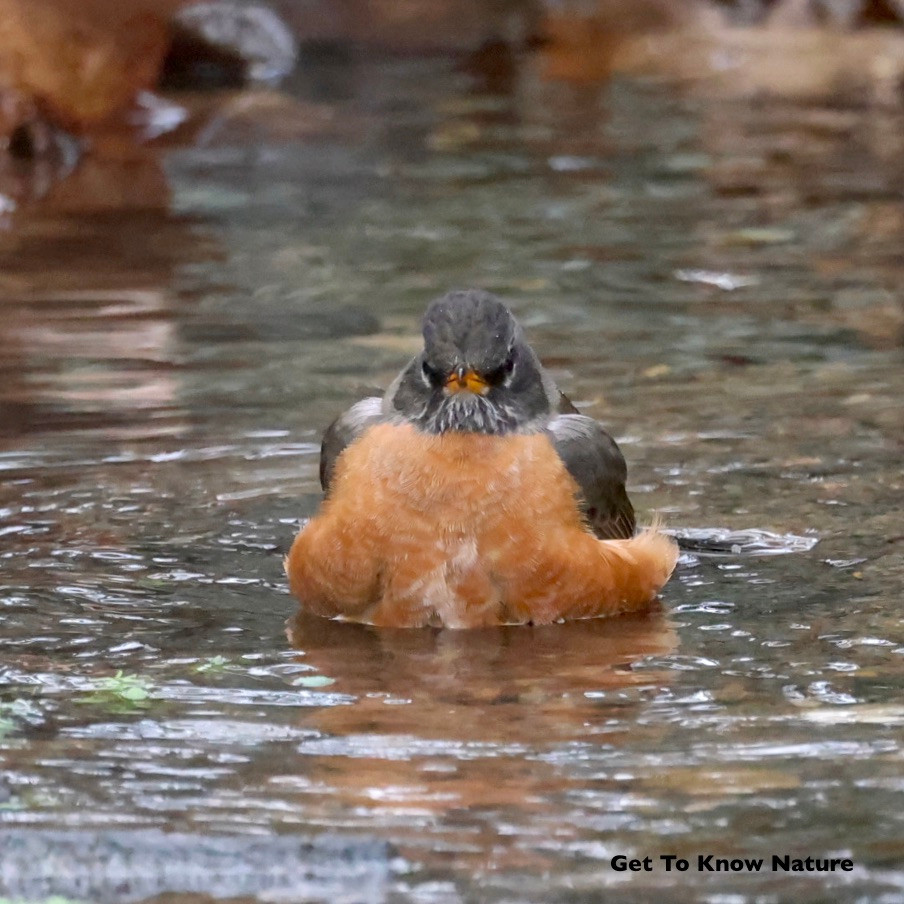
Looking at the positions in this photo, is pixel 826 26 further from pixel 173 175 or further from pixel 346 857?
pixel 346 857

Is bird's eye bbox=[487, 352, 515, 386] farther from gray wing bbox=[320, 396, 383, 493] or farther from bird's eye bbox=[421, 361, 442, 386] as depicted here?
gray wing bbox=[320, 396, 383, 493]

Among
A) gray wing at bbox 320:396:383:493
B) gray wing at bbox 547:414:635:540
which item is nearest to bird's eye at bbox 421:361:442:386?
gray wing at bbox 320:396:383:493

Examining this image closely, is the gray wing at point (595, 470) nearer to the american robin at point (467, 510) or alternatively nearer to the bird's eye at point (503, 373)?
the american robin at point (467, 510)

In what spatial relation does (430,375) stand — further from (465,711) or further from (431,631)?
(465,711)

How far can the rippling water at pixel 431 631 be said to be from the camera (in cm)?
470

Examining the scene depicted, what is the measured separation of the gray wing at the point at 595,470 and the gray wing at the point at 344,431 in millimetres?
616

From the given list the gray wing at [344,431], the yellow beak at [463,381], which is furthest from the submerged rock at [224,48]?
the yellow beak at [463,381]

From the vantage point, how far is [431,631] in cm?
636

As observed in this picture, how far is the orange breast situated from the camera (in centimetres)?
623

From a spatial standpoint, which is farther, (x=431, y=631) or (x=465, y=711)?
(x=431, y=631)

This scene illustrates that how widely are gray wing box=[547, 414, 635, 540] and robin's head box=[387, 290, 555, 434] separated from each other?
4.0 inches

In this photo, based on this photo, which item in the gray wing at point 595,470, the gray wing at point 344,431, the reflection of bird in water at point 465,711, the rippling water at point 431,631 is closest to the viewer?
the rippling water at point 431,631

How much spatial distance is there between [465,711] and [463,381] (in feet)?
3.77

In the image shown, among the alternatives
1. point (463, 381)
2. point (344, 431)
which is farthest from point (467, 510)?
point (344, 431)
